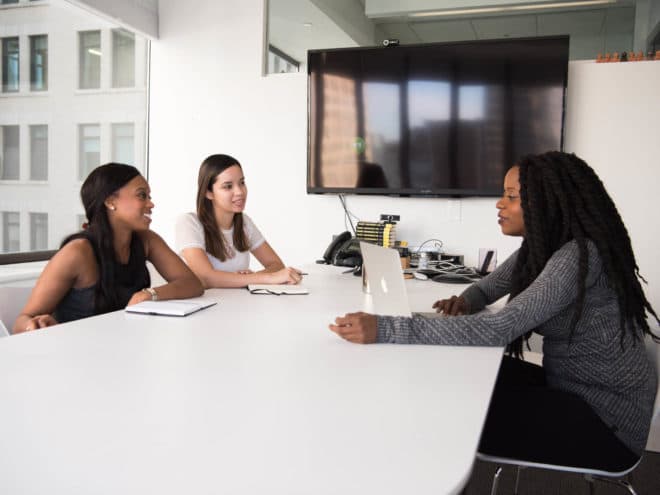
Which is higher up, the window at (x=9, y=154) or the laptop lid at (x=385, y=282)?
the window at (x=9, y=154)

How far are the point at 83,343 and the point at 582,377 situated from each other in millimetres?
1233

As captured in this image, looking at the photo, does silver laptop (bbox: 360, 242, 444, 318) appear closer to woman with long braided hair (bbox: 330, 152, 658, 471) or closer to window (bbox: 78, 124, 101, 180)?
woman with long braided hair (bbox: 330, 152, 658, 471)

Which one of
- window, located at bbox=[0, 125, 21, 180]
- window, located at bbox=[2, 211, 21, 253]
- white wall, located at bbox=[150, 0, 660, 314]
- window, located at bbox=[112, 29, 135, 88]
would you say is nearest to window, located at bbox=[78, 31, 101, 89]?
window, located at bbox=[112, 29, 135, 88]

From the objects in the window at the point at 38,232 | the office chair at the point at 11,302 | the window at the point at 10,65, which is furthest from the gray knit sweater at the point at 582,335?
the window at the point at 10,65

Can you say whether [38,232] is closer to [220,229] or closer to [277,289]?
[220,229]

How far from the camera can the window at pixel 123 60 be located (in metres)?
4.49

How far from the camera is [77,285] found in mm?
1997

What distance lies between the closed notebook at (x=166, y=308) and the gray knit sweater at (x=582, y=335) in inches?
25.3

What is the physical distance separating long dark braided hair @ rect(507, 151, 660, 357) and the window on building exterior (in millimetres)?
2675

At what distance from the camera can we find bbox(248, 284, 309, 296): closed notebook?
2.19 meters

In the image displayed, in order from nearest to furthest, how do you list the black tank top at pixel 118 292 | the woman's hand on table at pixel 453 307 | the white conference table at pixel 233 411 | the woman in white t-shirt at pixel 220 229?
the white conference table at pixel 233 411 → the woman's hand on table at pixel 453 307 → the black tank top at pixel 118 292 → the woman in white t-shirt at pixel 220 229

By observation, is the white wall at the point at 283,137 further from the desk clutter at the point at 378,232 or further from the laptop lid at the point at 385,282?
the laptop lid at the point at 385,282

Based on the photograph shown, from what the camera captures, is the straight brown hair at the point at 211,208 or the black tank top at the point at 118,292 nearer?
the black tank top at the point at 118,292

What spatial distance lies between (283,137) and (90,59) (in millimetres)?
1715
